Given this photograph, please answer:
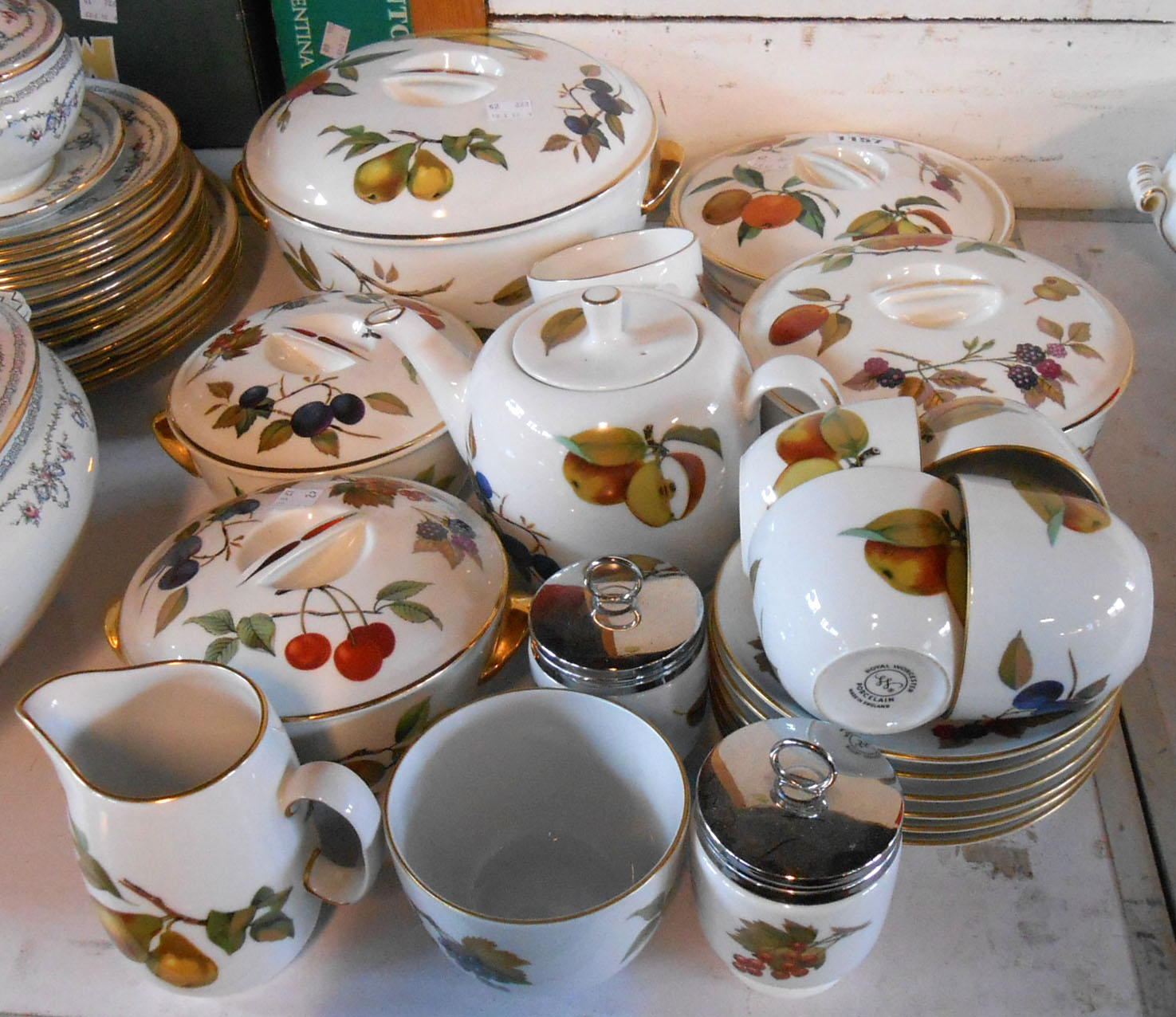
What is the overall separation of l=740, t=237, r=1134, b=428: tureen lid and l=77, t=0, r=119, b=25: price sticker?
67cm

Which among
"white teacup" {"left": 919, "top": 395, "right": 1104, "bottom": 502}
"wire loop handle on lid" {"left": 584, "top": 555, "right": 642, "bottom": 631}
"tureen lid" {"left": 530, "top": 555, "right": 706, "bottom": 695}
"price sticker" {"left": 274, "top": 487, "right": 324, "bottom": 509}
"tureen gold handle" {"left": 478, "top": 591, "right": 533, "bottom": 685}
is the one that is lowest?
"tureen gold handle" {"left": 478, "top": 591, "right": 533, "bottom": 685}

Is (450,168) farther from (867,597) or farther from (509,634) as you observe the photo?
(867,597)

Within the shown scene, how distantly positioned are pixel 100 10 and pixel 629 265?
0.61m

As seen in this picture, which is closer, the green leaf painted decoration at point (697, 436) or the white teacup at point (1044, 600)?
the white teacup at point (1044, 600)

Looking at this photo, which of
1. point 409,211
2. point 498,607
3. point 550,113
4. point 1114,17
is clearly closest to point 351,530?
point 498,607

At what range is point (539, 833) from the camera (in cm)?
58

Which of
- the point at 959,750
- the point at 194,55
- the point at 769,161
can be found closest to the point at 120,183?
the point at 194,55

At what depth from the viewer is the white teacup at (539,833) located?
1.44 feet

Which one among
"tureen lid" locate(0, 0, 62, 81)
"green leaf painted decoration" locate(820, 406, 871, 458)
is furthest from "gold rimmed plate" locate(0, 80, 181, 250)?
"green leaf painted decoration" locate(820, 406, 871, 458)

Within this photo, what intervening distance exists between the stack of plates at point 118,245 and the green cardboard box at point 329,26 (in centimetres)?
14

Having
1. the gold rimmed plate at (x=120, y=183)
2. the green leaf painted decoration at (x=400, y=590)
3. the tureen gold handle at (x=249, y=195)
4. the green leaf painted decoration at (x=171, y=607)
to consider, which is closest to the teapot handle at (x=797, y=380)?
the green leaf painted decoration at (x=400, y=590)

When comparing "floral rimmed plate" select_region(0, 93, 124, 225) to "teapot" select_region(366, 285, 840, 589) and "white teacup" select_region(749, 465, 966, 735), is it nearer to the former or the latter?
"teapot" select_region(366, 285, 840, 589)

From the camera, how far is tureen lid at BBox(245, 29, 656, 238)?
74 cm

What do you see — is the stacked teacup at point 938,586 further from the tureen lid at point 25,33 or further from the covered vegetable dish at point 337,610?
the tureen lid at point 25,33
